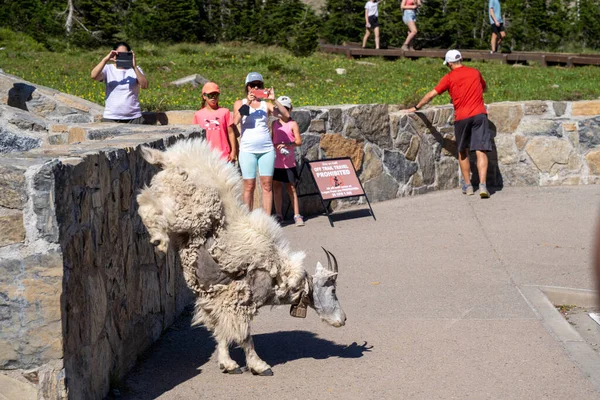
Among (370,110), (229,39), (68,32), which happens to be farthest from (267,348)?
(229,39)

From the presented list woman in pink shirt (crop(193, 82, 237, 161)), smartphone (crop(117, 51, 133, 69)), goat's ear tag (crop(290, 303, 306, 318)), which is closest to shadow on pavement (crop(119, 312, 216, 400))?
goat's ear tag (crop(290, 303, 306, 318))

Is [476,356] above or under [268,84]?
under

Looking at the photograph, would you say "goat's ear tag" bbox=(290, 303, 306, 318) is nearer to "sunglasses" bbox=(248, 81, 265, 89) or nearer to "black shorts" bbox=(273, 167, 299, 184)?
"sunglasses" bbox=(248, 81, 265, 89)

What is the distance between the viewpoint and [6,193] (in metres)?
4.46

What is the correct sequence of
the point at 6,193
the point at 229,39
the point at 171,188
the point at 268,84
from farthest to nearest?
the point at 229,39
the point at 268,84
the point at 171,188
the point at 6,193

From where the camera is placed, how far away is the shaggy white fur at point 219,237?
5512mm

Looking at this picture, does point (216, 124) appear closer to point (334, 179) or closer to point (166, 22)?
point (334, 179)

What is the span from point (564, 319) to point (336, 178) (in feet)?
17.2

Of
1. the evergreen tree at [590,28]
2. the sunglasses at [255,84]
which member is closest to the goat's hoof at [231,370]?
the sunglasses at [255,84]

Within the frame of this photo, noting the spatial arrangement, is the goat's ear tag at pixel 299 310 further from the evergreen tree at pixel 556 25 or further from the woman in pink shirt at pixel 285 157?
the evergreen tree at pixel 556 25

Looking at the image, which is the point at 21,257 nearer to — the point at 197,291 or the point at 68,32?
the point at 197,291

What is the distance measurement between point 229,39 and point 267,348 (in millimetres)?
25753

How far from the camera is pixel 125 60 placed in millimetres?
10781

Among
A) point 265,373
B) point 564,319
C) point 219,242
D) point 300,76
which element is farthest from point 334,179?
point 300,76
